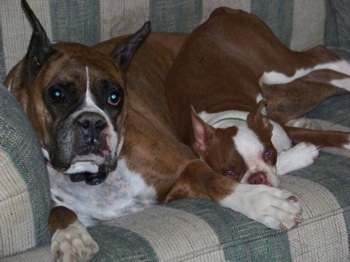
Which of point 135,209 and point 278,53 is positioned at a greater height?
point 278,53

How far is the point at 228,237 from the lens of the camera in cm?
268

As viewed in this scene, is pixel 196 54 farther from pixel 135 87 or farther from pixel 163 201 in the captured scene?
pixel 163 201

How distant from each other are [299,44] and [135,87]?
126 cm

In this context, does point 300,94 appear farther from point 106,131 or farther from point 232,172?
point 106,131

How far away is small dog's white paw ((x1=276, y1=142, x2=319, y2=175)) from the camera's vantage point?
3.27m

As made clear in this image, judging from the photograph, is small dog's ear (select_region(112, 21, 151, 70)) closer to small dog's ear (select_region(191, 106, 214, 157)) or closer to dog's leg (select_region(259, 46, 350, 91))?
small dog's ear (select_region(191, 106, 214, 157))

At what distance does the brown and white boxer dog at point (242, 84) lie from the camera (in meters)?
3.60

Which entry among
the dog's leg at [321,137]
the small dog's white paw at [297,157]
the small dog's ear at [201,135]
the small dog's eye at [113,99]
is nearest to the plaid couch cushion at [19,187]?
the small dog's eye at [113,99]

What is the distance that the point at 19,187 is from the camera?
2.57 m

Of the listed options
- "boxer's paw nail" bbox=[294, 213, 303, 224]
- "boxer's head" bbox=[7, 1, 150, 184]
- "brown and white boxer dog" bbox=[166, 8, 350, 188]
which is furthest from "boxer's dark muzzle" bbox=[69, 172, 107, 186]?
"boxer's paw nail" bbox=[294, 213, 303, 224]

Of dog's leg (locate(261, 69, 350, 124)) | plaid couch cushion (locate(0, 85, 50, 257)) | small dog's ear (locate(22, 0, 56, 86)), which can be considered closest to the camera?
plaid couch cushion (locate(0, 85, 50, 257))

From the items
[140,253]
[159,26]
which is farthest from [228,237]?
[159,26]

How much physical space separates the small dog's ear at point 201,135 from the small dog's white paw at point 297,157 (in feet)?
1.15

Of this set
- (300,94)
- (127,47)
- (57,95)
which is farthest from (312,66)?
(57,95)
